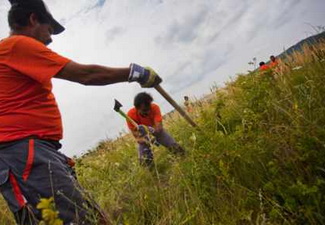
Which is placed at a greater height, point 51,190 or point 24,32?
point 24,32

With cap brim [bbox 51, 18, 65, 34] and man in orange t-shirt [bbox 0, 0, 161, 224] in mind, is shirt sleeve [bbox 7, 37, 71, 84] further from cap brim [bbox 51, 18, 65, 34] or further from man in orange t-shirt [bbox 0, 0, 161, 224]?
Answer: cap brim [bbox 51, 18, 65, 34]

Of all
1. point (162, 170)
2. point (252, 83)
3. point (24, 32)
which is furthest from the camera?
point (162, 170)

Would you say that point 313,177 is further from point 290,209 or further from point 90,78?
point 90,78

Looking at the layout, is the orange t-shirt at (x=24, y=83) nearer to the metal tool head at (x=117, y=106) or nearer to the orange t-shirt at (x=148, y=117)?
the metal tool head at (x=117, y=106)

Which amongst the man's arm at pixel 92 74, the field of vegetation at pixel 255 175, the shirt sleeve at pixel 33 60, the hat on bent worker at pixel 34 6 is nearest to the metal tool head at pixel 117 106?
the field of vegetation at pixel 255 175

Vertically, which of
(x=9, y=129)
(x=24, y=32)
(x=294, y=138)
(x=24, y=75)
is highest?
(x=24, y=32)

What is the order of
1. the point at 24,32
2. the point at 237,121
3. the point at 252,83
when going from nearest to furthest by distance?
1. the point at 24,32
2. the point at 252,83
3. the point at 237,121

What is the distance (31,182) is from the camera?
2.56m

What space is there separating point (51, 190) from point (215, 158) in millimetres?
1202

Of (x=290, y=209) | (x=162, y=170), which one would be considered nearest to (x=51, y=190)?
(x=290, y=209)

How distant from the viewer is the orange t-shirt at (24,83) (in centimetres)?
267

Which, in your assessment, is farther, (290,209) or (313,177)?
(313,177)

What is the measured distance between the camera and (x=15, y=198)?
2586mm

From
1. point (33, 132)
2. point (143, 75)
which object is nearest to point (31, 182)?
point (33, 132)
